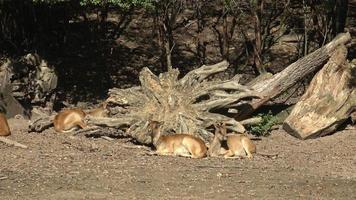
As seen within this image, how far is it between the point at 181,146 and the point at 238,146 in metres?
1.17

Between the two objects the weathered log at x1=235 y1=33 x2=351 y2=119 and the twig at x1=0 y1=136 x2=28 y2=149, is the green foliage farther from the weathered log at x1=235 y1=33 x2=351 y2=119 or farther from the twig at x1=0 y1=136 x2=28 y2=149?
the twig at x1=0 y1=136 x2=28 y2=149

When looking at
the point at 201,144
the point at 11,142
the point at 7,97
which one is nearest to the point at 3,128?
the point at 11,142

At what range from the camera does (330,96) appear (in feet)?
53.3

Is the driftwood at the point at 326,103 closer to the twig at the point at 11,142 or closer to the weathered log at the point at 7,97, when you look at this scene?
the twig at the point at 11,142

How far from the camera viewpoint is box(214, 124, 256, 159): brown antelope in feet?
46.3

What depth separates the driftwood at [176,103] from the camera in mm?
15203

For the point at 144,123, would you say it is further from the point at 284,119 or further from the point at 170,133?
the point at 284,119

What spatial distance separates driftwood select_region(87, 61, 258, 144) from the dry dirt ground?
0.64 m

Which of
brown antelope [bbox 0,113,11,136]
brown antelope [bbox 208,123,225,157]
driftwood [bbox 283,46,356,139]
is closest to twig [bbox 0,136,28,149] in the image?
brown antelope [bbox 0,113,11,136]

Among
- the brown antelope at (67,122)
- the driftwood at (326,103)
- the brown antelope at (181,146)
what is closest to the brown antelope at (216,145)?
the brown antelope at (181,146)

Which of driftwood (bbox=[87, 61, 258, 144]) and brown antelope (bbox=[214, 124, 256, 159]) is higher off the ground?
driftwood (bbox=[87, 61, 258, 144])

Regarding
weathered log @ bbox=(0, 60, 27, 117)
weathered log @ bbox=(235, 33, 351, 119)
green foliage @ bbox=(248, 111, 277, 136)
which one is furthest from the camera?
weathered log @ bbox=(0, 60, 27, 117)

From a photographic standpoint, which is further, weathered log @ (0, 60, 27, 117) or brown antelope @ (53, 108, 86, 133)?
weathered log @ (0, 60, 27, 117)

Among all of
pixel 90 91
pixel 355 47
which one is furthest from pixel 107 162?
pixel 355 47
